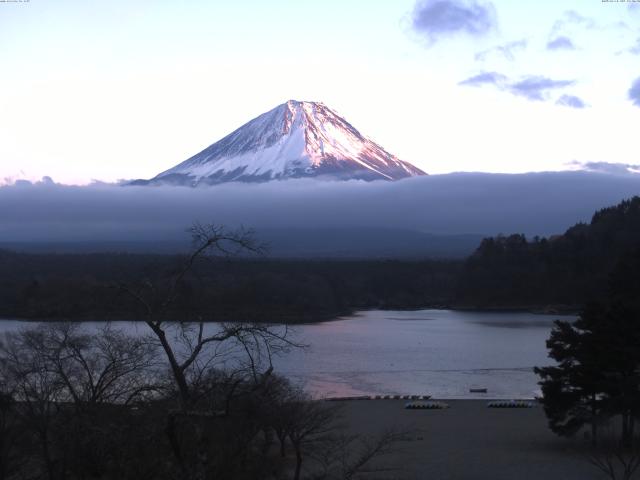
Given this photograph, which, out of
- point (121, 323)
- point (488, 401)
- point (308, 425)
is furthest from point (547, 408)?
point (121, 323)

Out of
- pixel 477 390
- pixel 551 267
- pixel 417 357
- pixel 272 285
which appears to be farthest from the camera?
pixel 551 267

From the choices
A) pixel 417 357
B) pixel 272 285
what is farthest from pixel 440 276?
pixel 417 357

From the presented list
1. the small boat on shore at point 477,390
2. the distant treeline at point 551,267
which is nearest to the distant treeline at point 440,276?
the distant treeline at point 551,267

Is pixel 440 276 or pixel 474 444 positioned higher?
pixel 440 276

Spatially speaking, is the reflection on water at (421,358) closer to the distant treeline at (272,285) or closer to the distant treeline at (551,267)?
the distant treeline at (272,285)

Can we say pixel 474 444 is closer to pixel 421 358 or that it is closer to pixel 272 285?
pixel 421 358

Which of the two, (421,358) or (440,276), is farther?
(440,276)

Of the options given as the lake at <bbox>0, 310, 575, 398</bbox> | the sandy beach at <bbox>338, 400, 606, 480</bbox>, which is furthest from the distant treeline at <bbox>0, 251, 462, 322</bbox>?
the sandy beach at <bbox>338, 400, 606, 480</bbox>

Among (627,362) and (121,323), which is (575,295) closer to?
(121,323)
